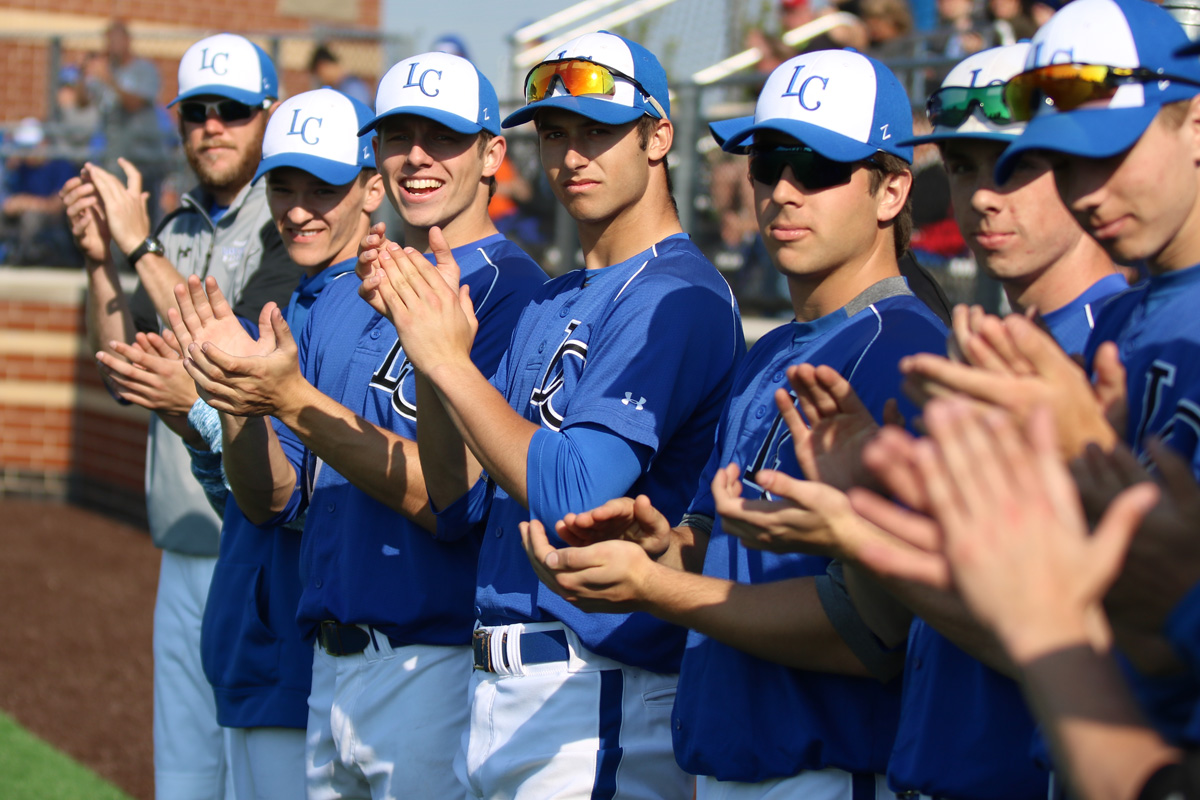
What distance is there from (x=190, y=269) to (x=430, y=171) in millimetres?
1481

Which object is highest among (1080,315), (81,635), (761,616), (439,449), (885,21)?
(885,21)

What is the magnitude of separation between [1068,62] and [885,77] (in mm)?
718

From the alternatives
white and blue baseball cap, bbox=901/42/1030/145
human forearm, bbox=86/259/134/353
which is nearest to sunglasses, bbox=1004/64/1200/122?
white and blue baseball cap, bbox=901/42/1030/145

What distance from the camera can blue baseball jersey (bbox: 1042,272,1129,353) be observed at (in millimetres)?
2150

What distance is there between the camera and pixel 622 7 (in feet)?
27.8

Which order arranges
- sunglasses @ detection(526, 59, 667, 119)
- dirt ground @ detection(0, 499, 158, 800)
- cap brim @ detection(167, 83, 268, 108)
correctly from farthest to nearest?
dirt ground @ detection(0, 499, 158, 800) → cap brim @ detection(167, 83, 268, 108) → sunglasses @ detection(526, 59, 667, 119)

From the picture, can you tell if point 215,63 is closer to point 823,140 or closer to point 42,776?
point 823,140

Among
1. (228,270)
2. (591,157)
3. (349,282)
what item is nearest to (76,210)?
(228,270)

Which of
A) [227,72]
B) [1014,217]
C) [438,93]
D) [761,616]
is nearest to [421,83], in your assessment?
[438,93]

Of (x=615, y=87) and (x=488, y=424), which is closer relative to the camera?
(x=488, y=424)

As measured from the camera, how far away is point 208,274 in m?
4.23

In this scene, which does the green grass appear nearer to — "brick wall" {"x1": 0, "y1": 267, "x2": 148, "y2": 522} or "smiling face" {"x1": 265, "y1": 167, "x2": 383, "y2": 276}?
"smiling face" {"x1": 265, "y1": 167, "x2": 383, "y2": 276}

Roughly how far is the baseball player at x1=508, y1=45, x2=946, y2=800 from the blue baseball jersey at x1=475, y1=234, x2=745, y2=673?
0.14 meters

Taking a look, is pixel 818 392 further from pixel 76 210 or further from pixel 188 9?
pixel 188 9
